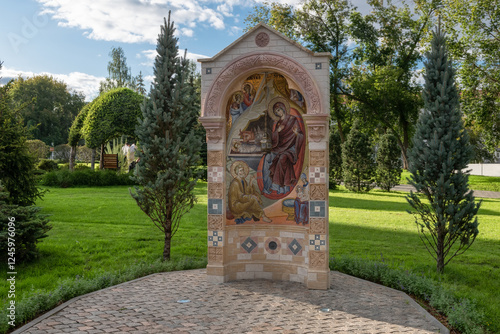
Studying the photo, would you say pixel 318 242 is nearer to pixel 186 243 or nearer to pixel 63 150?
pixel 186 243

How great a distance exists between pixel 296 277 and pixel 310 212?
1559 millimetres

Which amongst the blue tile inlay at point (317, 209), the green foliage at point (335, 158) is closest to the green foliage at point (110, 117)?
the green foliage at point (335, 158)

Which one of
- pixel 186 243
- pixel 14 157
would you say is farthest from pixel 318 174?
pixel 14 157

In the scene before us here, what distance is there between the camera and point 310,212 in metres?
8.30

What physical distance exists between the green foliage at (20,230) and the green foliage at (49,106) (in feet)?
154

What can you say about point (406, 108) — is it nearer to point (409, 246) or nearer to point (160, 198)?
point (409, 246)

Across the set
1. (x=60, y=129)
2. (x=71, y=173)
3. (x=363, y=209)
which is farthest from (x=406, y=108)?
(x=60, y=129)

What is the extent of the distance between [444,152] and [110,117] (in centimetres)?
2470

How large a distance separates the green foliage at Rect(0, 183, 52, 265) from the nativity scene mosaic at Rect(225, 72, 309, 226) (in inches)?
175

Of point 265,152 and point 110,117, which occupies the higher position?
point 110,117

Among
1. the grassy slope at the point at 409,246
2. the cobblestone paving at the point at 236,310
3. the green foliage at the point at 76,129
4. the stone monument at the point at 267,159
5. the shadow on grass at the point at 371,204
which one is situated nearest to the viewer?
the cobblestone paving at the point at 236,310

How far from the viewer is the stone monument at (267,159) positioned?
27.0 ft

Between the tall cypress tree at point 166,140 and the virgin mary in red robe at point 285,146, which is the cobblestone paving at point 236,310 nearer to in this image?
the tall cypress tree at point 166,140

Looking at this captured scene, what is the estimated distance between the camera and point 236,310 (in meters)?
6.80
